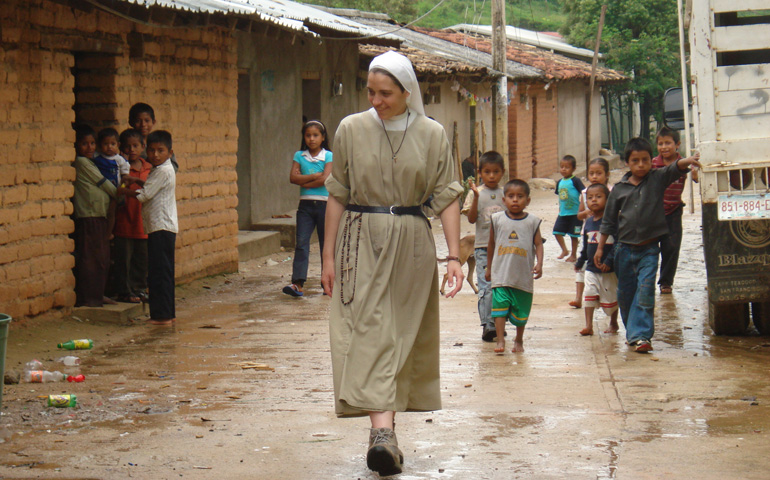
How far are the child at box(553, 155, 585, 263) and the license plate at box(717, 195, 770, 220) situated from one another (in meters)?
5.36

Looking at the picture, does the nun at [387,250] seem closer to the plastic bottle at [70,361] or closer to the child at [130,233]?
the plastic bottle at [70,361]

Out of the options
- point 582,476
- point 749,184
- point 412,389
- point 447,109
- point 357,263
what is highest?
point 447,109

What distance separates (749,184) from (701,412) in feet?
5.92

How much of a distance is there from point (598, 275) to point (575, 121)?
944 inches

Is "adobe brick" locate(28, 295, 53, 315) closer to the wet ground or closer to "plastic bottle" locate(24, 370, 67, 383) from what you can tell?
the wet ground

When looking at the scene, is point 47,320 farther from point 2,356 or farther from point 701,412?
point 701,412

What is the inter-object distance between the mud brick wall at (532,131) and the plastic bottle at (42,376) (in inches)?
720

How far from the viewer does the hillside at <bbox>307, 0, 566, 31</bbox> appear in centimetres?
3531

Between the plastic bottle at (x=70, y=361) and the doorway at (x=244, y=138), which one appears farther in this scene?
the doorway at (x=244, y=138)

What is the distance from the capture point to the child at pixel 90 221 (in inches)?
303

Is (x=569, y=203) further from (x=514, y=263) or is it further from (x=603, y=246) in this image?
(x=514, y=263)

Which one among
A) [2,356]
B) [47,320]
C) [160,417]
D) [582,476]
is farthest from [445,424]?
[47,320]

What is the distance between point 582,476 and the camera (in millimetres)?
3916

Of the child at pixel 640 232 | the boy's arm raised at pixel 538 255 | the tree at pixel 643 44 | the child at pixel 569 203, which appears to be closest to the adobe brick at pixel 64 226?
the boy's arm raised at pixel 538 255
